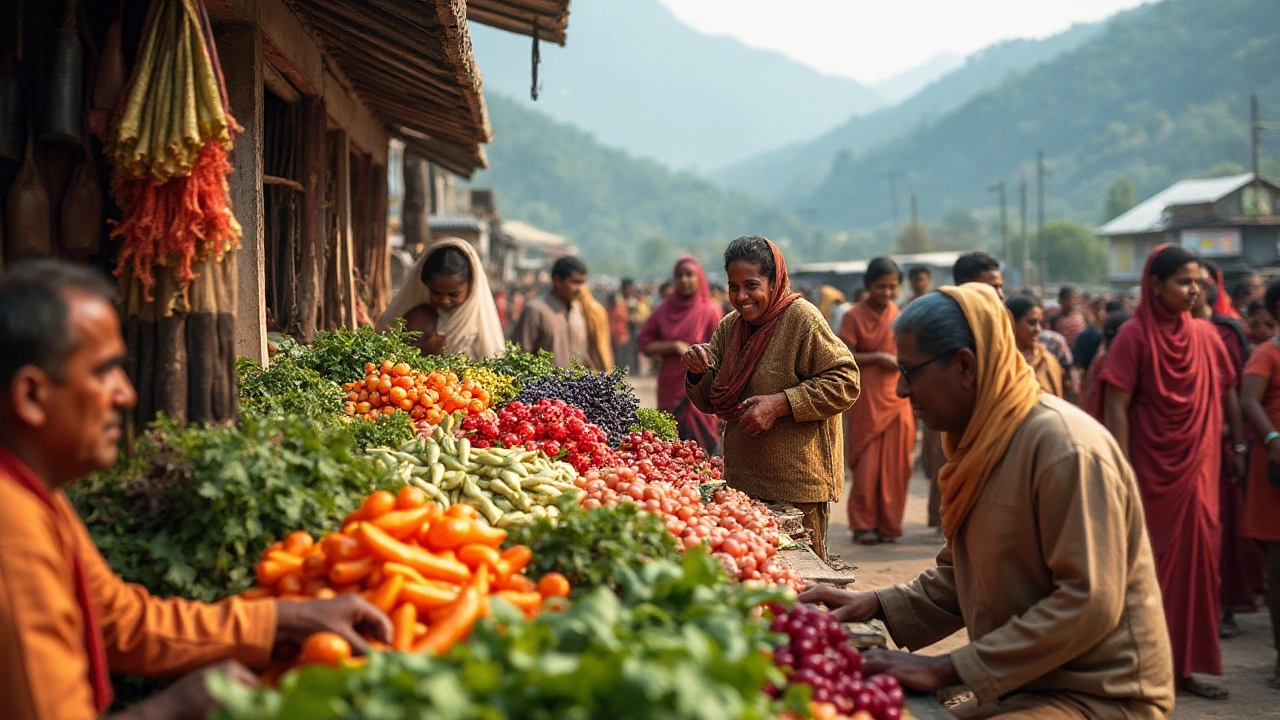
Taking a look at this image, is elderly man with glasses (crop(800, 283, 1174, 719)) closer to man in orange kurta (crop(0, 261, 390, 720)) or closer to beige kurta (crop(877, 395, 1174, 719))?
beige kurta (crop(877, 395, 1174, 719))

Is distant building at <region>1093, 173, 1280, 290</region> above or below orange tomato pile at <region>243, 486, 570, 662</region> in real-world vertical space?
above

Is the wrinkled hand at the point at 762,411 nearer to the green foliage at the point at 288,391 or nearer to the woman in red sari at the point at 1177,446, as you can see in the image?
the green foliage at the point at 288,391

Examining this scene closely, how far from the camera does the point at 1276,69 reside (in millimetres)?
103625

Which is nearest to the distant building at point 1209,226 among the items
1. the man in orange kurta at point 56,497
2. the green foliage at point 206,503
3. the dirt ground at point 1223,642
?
the dirt ground at point 1223,642

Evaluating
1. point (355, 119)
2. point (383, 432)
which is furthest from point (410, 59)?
point (383, 432)

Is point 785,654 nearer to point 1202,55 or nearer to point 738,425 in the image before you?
point 738,425

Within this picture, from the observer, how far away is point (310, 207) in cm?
714

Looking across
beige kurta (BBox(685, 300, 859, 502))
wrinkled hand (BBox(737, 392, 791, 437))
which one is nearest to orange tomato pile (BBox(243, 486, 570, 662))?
wrinkled hand (BBox(737, 392, 791, 437))

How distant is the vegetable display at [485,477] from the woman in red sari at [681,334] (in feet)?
14.1

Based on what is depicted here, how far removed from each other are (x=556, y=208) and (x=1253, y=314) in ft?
541

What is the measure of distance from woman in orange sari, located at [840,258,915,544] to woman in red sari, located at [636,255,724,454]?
1.10 metres

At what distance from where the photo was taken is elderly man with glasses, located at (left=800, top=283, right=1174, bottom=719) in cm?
279

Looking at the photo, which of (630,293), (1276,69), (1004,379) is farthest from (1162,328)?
(1276,69)

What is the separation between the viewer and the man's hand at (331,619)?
2.50 m
